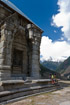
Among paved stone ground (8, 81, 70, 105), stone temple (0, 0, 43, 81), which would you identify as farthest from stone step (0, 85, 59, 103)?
stone temple (0, 0, 43, 81)

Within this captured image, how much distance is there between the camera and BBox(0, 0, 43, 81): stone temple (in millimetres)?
8453

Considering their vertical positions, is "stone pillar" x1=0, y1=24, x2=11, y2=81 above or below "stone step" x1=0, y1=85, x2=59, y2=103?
above

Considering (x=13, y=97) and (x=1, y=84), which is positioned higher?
(x=1, y=84)

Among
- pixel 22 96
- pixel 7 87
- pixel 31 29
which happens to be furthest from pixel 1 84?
pixel 31 29

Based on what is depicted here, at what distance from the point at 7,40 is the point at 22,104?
4.61 meters

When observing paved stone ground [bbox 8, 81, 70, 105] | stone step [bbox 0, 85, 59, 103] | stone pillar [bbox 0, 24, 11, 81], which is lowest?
paved stone ground [bbox 8, 81, 70, 105]

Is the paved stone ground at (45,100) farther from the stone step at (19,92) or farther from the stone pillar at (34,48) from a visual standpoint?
the stone pillar at (34,48)

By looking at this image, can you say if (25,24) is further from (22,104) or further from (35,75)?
(22,104)

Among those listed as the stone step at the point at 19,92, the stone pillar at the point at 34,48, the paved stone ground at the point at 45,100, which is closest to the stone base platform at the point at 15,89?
the stone step at the point at 19,92

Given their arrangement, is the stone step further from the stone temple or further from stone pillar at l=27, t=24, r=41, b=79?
stone pillar at l=27, t=24, r=41, b=79

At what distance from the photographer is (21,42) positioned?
1012 cm

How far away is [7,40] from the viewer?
789 cm

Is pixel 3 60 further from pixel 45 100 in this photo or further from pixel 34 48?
pixel 45 100

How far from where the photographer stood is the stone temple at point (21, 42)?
8453mm
